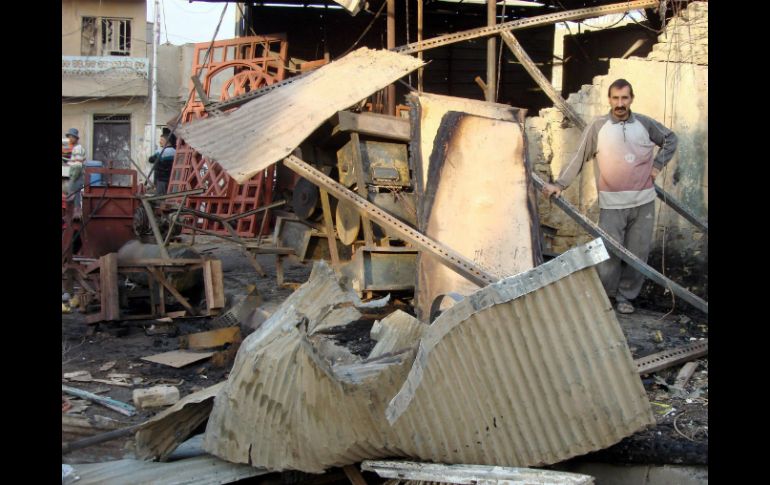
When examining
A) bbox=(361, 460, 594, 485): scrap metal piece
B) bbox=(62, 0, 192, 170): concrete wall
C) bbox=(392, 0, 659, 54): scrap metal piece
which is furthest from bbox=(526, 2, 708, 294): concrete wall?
bbox=(62, 0, 192, 170): concrete wall

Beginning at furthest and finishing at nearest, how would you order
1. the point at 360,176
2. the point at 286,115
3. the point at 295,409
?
1. the point at 360,176
2. the point at 286,115
3. the point at 295,409

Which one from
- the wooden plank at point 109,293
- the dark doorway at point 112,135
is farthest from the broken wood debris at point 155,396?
the dark doorway at point 112,135

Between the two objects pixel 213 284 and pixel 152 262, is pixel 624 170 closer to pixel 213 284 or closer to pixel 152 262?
pixel 213 284

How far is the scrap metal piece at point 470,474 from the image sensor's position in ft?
9.98

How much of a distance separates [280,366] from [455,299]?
2.08m

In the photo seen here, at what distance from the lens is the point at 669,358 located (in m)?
5.04

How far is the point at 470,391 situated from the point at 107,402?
→ 2.67m

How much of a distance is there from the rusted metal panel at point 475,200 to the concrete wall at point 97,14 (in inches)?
757

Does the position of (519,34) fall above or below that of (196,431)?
above

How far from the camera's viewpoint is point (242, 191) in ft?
46.6

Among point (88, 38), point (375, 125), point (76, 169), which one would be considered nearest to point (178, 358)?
point (375, 125)

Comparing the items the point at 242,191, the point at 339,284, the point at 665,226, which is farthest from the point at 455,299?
the point at 242,191

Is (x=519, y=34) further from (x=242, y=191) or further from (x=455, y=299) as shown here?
(x=455, y=299)
